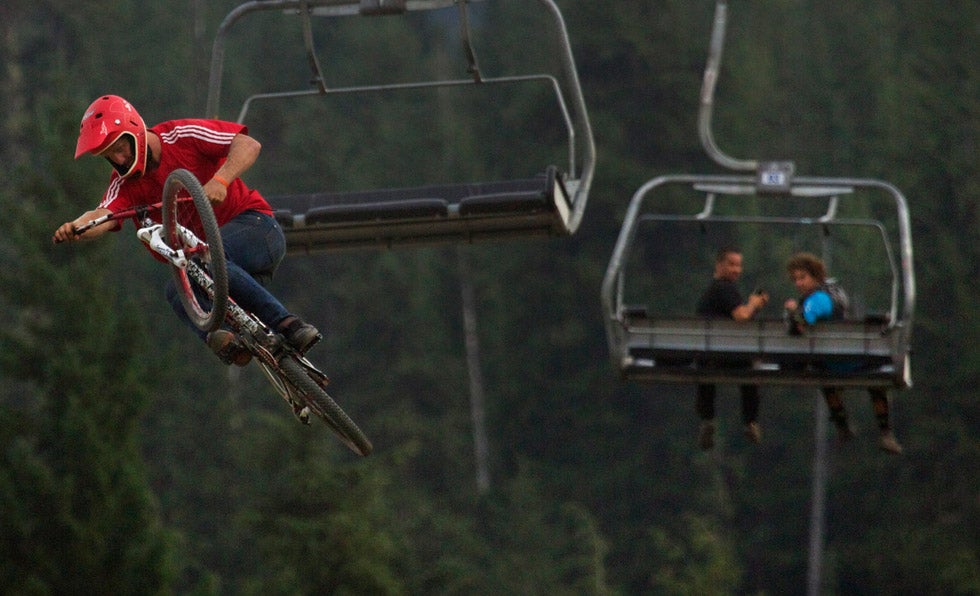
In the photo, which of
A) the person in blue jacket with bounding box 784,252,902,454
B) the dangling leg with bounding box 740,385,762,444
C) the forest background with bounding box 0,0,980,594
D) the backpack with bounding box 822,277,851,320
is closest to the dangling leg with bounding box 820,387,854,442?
the person in blue jacket with bounding box 784,252,902,454

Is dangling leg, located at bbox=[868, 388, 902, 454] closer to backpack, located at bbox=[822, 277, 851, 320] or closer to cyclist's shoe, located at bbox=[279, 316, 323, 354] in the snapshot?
backpack, located at bbox=[822, 277, 851, 320]

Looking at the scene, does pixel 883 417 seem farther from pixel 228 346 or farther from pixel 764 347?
pixel 228 346

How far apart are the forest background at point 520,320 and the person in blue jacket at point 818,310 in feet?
58.8

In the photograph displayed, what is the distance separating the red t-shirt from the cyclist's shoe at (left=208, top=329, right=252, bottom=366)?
0.53 m

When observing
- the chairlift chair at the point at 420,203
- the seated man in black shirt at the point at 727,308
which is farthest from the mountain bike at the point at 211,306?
the seated man in black shirt at the point at 727,308

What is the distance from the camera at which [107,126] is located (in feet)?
26.1

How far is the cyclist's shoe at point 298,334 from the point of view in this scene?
27.0 ft

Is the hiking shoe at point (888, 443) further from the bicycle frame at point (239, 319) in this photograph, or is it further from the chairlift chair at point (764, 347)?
the bicycle frame at point (239, 319)

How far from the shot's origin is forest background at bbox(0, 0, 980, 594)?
32.1m

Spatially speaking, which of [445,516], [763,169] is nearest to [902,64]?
[445,516]

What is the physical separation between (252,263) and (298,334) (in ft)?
1.35

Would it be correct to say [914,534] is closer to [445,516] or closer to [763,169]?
[445,516]

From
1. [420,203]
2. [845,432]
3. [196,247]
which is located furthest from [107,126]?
[845,432]

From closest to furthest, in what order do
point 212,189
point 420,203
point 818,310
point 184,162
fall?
point 212,189, point 184,162, point 420,203, point 818,310
